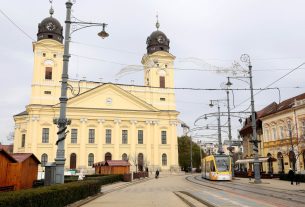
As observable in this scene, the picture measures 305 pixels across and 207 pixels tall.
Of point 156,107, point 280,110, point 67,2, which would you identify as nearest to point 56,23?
point 156,107

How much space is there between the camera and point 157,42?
7294 cm

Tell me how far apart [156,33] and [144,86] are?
11.8 meters

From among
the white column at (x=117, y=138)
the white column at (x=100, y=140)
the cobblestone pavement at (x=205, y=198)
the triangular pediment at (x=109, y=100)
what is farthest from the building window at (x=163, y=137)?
the cobblestone pavement at (x=205, y=198)

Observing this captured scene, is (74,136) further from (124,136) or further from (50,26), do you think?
(50,26)

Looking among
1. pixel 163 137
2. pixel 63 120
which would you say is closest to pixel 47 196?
pixel 63 120

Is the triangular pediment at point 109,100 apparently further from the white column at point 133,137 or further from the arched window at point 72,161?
the arched window at point 72,161

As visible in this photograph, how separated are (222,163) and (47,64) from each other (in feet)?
144

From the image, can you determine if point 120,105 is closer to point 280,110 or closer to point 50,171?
point 280,110

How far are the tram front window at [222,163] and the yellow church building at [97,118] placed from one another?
92.3 feet

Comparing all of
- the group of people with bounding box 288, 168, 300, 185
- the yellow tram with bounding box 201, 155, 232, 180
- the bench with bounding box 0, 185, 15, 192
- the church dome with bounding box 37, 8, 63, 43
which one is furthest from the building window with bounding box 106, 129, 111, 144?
the bench with bounding box 0, 185, 15, 192

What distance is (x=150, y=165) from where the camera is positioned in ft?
225

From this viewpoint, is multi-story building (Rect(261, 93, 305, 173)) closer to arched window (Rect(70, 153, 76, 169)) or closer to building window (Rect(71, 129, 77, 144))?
arched window (Rect(70, 153, 76, 169))

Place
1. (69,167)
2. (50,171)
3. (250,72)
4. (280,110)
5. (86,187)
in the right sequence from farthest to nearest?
(69,167)
(280,110)
(250,72)
(86,187)
(50,171)

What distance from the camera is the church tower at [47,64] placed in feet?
213
